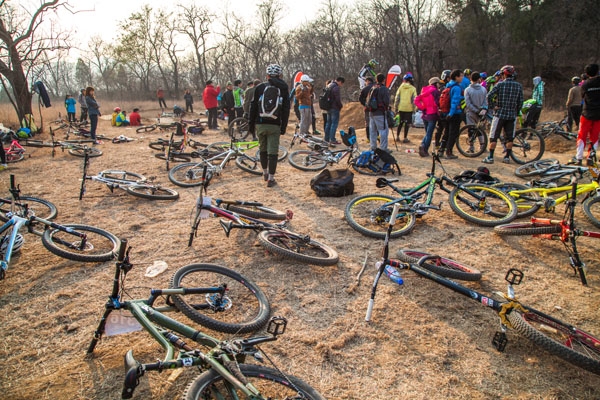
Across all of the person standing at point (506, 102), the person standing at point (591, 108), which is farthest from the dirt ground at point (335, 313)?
the person standing at point (506, 102)

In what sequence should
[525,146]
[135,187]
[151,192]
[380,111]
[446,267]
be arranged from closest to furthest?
1. [446,267]
2. [135,187]
3. [151,192]
4. [380,111]
5. [525,146]

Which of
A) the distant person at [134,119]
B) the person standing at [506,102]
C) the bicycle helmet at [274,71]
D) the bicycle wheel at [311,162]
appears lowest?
the bicycle wheel at [311,162]

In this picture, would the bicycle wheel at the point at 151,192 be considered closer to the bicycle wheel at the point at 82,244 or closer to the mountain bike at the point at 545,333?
the bicycle wheel at the point at 82,244

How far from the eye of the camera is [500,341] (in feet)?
8.67

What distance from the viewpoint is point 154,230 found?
4781 mm

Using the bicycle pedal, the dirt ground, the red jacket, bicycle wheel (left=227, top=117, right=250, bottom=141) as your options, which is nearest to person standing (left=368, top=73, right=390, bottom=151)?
the dirt ground

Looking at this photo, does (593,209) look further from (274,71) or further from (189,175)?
(189,175)

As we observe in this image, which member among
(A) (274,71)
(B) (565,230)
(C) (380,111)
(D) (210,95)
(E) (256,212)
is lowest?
(E) (256,212)

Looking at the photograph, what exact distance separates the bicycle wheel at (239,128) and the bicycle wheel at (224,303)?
768 centimetres

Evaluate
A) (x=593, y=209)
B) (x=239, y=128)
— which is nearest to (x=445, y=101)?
(x=593, y=209)

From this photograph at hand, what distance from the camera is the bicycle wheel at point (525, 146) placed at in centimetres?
783

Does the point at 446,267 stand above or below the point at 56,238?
below

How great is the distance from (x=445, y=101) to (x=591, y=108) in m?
2.67

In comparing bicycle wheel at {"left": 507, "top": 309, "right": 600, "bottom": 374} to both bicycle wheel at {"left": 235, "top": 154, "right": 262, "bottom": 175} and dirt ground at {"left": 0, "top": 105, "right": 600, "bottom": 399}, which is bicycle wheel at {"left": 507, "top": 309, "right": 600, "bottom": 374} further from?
bicycle wheel at {"left": 235, "top": 154, "right": 262, "bottom": 175}
